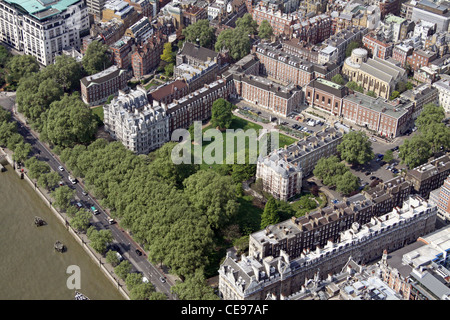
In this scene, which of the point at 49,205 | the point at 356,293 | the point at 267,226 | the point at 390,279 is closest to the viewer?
the point at 356,293

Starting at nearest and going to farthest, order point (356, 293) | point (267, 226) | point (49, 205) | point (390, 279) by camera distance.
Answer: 1. point (356, 293)
2. point (390, 279)
3. point (267, 226)
4. point (49, 205)

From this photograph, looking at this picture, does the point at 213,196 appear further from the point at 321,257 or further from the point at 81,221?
the point at 81,221

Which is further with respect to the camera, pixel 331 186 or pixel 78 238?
pixel 331 186

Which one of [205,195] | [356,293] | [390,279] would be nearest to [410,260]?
[390,279]

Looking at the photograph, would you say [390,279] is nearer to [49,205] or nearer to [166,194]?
[166,194]

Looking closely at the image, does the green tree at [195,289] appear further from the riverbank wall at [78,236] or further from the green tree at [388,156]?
the green tree at [388,156]

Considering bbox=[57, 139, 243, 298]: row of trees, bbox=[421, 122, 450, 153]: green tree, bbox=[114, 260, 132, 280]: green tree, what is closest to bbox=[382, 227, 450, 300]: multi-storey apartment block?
bbox=[57, 139, 243, 298]: row of trees

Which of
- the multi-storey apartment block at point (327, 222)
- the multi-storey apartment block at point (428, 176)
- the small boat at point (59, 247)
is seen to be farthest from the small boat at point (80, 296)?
the multi-storey apartment block at point (428, 176)
